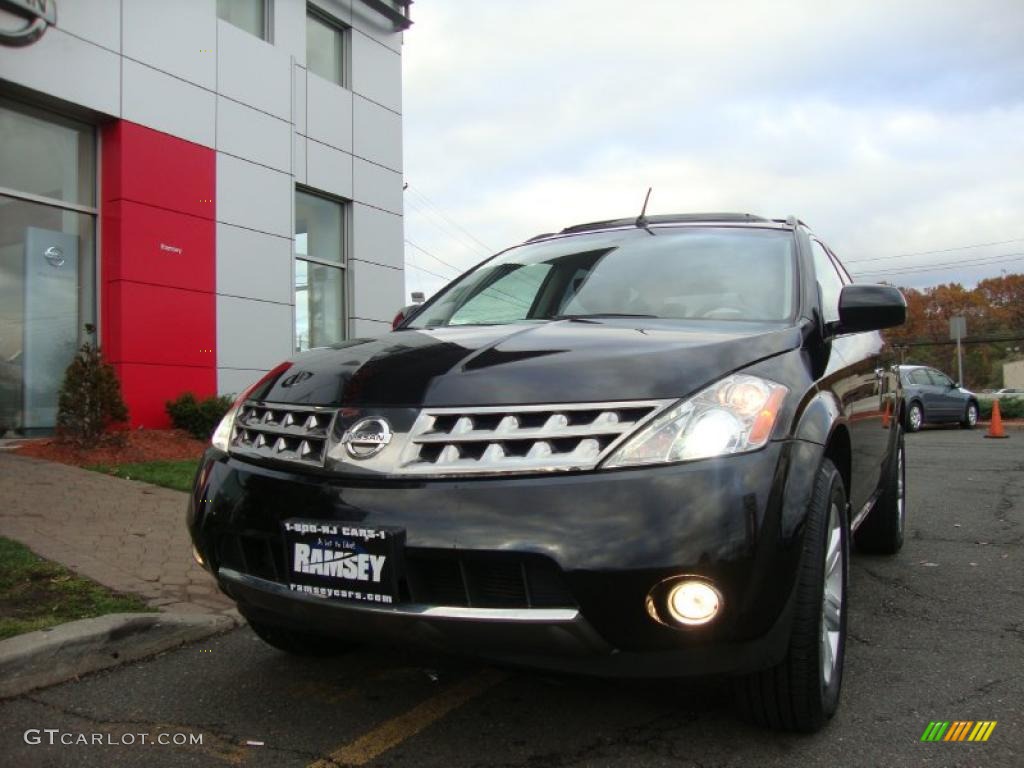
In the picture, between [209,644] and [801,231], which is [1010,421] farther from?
[209,644]

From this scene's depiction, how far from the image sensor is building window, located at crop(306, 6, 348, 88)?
12891mm

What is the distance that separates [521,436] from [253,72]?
10931 mm

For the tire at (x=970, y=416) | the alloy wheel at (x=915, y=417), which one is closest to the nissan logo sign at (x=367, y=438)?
the alloy wheel at (x=915, y=417)

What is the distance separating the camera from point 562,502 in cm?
197

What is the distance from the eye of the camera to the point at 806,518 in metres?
2.15

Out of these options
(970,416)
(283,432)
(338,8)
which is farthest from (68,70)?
(970,416)

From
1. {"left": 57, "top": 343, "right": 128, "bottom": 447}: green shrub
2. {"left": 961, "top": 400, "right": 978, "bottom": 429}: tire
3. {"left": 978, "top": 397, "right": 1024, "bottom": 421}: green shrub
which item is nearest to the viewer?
{"left": 57, "top": 343, "right": 128, "bottom": 447}: green shrub

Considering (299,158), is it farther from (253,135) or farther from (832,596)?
(832,596)

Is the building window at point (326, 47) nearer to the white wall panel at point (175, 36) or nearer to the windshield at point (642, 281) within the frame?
the white wall panel at point (175, 36)

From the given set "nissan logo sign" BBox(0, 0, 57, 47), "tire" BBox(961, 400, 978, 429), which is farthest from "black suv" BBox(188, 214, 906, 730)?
"tire" BBox(961, 400, 978, 429)

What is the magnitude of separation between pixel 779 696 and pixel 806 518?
52 centimetres

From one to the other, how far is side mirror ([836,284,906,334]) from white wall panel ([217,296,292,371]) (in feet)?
29.9

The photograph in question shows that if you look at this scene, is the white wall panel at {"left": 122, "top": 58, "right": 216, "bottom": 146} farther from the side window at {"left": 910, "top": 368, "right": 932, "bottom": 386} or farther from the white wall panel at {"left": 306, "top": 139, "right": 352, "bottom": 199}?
the side window at {"left": 910, "top": 368, "right": 932, "bottom": 386}

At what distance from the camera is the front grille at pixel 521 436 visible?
6.70 feet
